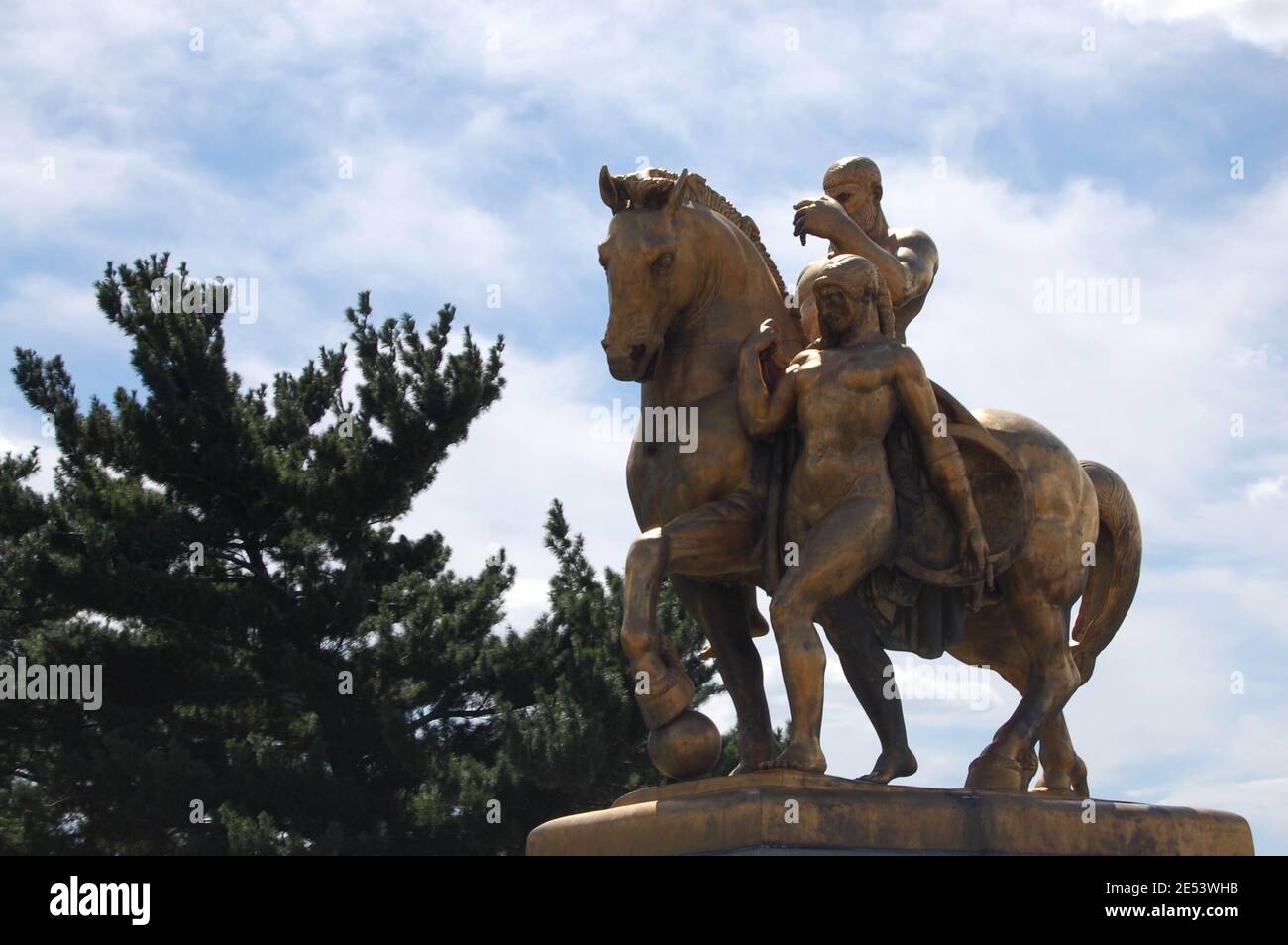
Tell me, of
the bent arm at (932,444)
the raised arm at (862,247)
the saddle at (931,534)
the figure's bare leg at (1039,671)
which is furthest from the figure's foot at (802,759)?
the raised arm at (862,247)

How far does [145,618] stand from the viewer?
59.8 ft

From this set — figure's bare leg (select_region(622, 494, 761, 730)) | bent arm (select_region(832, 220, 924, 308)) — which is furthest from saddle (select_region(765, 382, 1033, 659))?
bent arm (select_region(832, 220, 924, 308))

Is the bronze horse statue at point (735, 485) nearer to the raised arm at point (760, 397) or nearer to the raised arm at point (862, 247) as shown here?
the raised arm at point (760, 397)

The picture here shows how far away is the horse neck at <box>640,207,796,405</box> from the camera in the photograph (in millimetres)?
7039

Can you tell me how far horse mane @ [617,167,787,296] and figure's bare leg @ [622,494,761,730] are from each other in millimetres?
1195

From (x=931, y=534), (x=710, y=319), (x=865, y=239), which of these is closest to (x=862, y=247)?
(x=865, y=239)

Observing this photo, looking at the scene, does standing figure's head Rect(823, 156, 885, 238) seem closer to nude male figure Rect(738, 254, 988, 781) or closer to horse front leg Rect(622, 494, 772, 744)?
nude male figure Rect(738, 254, 988, 781)

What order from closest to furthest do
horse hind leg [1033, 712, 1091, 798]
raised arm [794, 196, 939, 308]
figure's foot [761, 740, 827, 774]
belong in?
figure's foot [761, 740, 827, 774], raised arm [794, 196, 939, 308], horse hind leg [1033, 712, 1091, 798]

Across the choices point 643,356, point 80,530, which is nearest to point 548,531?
point 80,530

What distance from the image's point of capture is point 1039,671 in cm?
727

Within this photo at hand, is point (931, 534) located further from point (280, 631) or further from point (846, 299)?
point (280, 631)

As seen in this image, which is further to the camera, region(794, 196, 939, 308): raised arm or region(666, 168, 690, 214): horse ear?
region(794, 196, 939, 308): raised arm

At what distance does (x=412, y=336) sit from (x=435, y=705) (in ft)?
14.5
